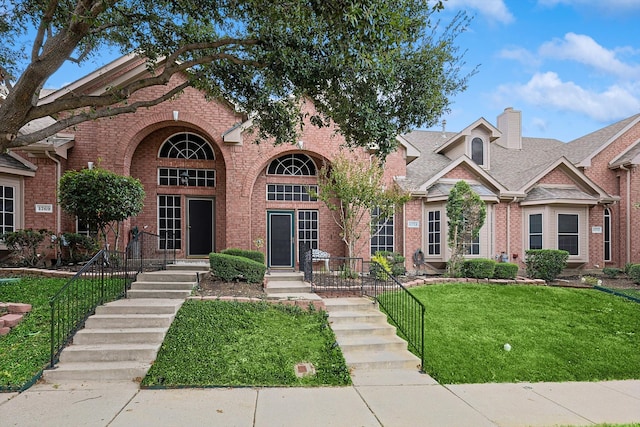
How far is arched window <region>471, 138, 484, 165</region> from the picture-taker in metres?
17.0

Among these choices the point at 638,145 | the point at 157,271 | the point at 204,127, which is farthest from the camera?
the point at 638,145

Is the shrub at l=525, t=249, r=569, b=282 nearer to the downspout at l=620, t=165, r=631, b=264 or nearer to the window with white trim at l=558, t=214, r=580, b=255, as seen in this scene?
the window with white trim at l=558, t=214, r=580, b=255

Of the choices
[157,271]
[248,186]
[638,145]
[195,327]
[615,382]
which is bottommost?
[615,382]

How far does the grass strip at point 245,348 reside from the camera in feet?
18.4

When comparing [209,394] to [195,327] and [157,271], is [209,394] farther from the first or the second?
[157,271]

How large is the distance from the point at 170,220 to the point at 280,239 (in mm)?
3954

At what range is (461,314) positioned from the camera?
27.7 ft

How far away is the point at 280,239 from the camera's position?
1402 centimetres

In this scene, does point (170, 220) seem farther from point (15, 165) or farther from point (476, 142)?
point (476, 142)

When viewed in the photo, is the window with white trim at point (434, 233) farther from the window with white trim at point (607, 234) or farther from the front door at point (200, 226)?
the front door at point (200, 226)

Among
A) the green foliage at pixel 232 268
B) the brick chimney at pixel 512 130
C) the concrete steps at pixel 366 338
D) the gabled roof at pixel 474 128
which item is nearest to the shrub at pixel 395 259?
the concrete steps at pixel 366 338

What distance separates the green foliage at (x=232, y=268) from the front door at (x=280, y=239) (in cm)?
447

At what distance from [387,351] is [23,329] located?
254 inches

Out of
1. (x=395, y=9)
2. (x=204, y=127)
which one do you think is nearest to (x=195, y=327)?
(x=395, y=9)
